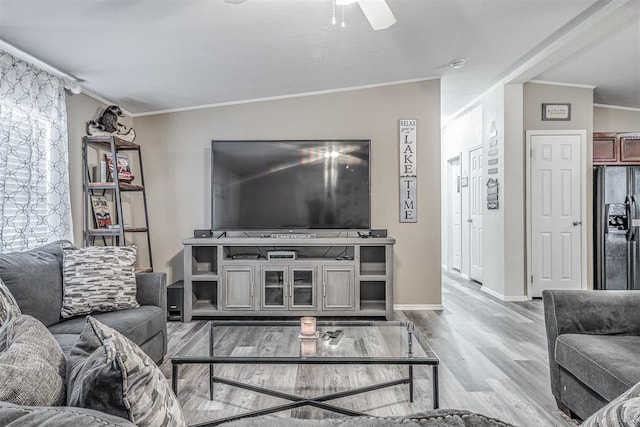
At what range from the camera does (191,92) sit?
4125mm

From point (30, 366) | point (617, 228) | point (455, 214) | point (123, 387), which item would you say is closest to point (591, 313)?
point (123, 387)

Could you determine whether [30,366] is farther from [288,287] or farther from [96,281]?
[288,287]

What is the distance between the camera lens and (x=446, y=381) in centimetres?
258

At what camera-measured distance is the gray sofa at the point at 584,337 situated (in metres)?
1.85

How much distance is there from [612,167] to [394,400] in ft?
14.0

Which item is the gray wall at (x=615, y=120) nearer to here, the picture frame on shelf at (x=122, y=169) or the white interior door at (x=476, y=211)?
the white interior door at (x=476, y=211)

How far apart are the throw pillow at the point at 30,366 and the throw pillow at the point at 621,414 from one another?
3.14ft

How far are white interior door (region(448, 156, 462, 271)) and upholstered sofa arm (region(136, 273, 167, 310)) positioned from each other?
Answer: 526cm

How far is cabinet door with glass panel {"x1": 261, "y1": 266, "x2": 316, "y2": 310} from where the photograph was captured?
408cm

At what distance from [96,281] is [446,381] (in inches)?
91.4

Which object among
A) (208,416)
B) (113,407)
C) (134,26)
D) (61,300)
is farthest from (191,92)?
(113,407)

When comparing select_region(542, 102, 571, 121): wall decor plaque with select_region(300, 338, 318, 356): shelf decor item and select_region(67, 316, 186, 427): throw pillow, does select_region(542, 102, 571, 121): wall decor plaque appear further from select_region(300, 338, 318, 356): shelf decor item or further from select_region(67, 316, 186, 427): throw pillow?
select_region(67, 316, 186, 427): throw pillow

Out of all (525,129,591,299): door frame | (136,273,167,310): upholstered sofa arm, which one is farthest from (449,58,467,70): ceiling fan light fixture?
(136,273,167,310): upholstered sofa arm

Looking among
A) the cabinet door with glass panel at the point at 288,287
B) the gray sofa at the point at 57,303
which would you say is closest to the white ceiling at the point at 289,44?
the gray sofa at the point at 57,303
